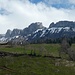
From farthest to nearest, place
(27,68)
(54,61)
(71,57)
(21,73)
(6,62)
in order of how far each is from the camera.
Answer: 1. (71,57)
2. (54,61)
3. (6,62)
4. (27,68)
5. (21,73)

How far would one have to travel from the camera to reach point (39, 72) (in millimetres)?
133250

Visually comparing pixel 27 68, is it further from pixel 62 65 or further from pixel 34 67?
pixel 62 65

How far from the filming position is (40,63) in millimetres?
156875

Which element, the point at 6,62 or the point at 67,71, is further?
the point at 6,62

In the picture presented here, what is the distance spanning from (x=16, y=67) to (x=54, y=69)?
77.6 feet

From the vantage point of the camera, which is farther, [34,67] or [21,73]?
[34,67]

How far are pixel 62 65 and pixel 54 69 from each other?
16.5 meters

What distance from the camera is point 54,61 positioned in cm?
16612

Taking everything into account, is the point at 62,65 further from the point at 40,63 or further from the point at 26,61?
the point at 26,61

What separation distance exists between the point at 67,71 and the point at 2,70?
131 ft

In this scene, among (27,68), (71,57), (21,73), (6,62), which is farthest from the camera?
(71,57)

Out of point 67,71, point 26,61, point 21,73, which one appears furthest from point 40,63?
point 21,73

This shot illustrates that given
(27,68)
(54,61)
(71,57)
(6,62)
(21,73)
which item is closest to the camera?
(21,73)

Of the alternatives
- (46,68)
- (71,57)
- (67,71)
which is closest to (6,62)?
(46,68)
